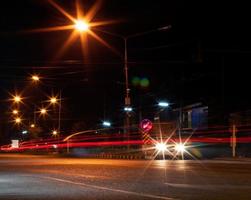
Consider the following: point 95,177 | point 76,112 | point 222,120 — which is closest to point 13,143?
point 76,112

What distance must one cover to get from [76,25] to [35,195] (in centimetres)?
1947

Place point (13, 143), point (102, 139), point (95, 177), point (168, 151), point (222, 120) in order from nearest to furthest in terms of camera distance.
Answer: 1. point (95, 177)
2. point (168, 151)
3. point (222, 120)
4. point (102, 139)
5. point (13, 143)

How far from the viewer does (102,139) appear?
7206cm

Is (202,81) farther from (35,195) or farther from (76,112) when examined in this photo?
(35,195)

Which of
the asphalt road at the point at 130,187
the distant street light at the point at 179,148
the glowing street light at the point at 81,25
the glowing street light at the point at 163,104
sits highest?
the glowing street light at the point at 163,104

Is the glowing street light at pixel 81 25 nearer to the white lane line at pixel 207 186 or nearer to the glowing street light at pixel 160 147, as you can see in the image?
the glowing street light at pixel 160 147

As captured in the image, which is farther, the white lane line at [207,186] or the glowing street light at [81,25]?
the glowing street light at [81,25]

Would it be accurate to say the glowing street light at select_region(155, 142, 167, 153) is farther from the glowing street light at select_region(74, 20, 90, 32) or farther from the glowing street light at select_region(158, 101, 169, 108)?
the glowing street light at select_region(158, 101, 169, 108)

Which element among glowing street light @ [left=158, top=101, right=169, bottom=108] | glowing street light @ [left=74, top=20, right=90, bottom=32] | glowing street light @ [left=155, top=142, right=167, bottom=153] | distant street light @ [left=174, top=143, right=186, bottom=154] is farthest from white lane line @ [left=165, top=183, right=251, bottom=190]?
glowing street light @ [left=158, top=101, right=169, bottom=108]

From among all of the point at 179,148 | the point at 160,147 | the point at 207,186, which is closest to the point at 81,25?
the point at 160,147

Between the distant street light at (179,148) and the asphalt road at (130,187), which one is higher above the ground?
the distant street light at (179,148)

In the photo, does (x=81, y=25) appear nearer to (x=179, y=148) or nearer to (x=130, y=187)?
(x=179, y=148)

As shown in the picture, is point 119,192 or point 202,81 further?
point 202,81

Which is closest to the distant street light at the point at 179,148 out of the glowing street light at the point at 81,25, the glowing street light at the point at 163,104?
the glowing street light at the point at 81,25
